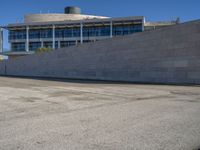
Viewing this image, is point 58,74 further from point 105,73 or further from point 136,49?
point 136,49

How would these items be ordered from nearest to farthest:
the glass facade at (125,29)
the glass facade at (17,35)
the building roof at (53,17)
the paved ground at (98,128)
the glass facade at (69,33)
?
the paved ground at (98,128) < the glass facade at (125,29) < the glass facade at (69,33) < the glass facade at (17,35) < the building roof at (53,17)

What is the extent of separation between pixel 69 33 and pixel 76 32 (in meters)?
2.06

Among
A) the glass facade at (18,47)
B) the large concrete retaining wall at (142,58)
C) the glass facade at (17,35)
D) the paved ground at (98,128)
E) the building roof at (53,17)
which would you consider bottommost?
the paved ground at (98,128)

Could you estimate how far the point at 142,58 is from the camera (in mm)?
24297

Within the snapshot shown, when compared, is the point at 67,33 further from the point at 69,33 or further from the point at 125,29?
the point at 125,29

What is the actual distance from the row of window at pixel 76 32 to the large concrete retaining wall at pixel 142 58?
4234cm

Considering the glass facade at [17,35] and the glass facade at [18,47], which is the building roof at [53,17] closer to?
the glass facade at [17,35]

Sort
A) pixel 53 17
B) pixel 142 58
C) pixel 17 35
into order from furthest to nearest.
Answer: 1. pixel 53 17
2. pixel 17 35
3. pixel 142 58

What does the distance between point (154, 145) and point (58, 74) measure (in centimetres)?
3295

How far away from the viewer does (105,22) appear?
78.2m

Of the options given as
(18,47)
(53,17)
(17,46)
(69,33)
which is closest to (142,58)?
(69,33)

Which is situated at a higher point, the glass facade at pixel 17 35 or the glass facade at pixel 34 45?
the glass facade at pixel 17 35

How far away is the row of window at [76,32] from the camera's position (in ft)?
255

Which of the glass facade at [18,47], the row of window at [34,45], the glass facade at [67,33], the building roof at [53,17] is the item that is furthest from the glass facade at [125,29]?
the glass facade at [18,47]
